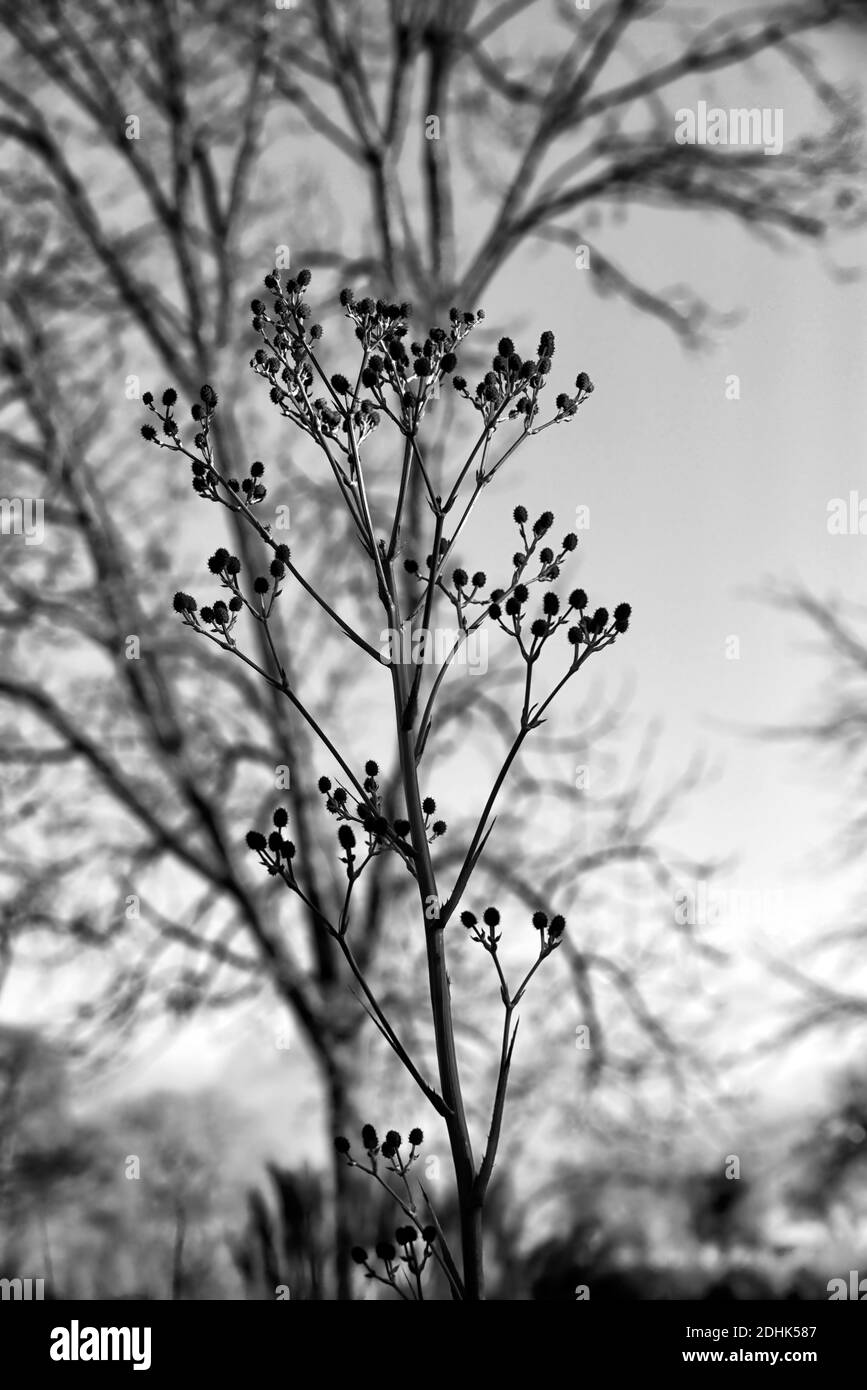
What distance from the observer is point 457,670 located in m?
2.39

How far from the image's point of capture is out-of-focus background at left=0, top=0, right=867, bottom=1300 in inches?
80.5

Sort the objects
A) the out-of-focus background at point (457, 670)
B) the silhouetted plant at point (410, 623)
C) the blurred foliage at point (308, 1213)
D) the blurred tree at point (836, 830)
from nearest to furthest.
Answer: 1. the silhouetted plant at point (410, 623)
2. the blurred foliage at point (308, 1213)
3. the out-of-focus background at point (457, 670)
4. the blurred tree at point (836, 830)

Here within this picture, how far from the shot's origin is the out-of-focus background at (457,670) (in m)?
2.04

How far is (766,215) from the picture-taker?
7.81 feet

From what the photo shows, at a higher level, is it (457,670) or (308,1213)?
(457,670)

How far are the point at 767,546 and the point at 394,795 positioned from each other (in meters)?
0.72

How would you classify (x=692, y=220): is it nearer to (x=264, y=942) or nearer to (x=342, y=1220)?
(x=264, y=942)

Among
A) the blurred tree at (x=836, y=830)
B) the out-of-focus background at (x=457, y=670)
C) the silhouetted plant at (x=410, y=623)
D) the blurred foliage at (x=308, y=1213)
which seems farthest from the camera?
the blurred tree at (x=836, y=830)

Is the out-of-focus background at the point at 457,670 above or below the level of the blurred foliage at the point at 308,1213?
above

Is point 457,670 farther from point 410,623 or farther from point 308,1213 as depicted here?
point 410,623

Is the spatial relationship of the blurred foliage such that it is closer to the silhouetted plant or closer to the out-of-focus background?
the out-of-focus background

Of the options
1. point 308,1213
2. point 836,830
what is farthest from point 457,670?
point 308,1213

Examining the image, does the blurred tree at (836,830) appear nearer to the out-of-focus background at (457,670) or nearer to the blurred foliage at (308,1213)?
the out-of-focus background at (457,670)

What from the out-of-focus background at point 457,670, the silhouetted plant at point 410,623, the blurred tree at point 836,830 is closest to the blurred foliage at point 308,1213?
the out-of-focus background at point 457,670
